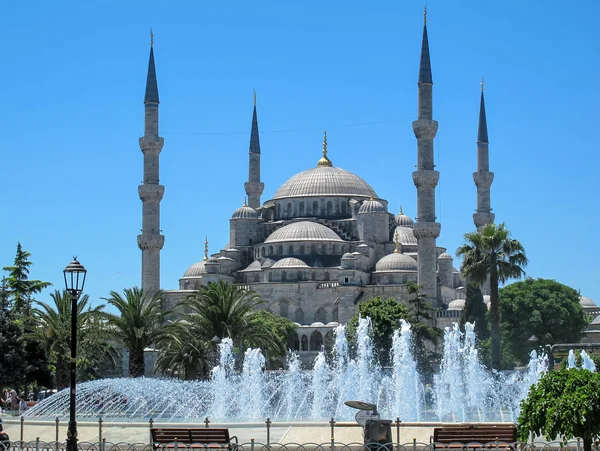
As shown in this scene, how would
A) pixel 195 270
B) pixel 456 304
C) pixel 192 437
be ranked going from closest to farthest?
pixel 192 437 < pixel 456 304 < pixel 195 270

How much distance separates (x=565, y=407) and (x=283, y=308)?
50.9 meters

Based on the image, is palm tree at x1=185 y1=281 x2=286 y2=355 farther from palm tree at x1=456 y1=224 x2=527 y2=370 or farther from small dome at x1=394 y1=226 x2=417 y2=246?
small dome at x1=394 y1=226 x2=417 y2=246

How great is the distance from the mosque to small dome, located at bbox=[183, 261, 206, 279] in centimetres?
9

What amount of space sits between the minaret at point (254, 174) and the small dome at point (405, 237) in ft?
33.7

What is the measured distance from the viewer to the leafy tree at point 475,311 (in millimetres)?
52719

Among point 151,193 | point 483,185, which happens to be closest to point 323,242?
point 483,185

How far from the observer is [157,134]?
58.6m

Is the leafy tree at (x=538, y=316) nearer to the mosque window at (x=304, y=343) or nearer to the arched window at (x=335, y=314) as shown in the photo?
the arched window at (x=335, y=314)

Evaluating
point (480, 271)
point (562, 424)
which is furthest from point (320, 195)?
point (562, 424)

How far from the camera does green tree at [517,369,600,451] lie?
1365 cm

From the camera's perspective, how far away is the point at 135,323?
3559cm

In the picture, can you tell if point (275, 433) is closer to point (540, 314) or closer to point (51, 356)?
point (51, 356)

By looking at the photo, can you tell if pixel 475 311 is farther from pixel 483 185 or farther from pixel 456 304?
pixel 483 185

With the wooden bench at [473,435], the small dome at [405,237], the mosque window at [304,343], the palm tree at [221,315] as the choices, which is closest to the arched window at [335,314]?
the mosque window at [304,343]
